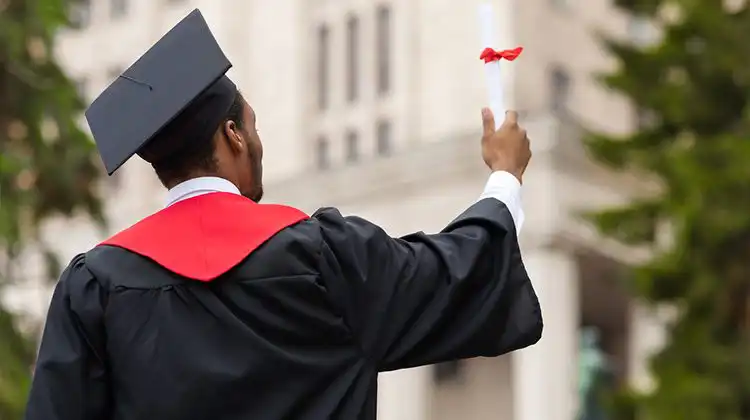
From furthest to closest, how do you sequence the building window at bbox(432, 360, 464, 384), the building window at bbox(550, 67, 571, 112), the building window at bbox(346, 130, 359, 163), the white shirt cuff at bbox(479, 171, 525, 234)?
the building window at bbox(432, 360, 464, 384)
the building window at bbox(346, 130, 359, 163)
the building window at bbox(550, 67, 571, 112)
the white shirt cuff at bbox(479, 171, 525, 234)

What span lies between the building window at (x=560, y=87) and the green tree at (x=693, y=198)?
1187cm

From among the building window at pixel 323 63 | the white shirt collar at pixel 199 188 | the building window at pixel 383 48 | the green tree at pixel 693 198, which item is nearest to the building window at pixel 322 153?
the building window at pixel 323 63

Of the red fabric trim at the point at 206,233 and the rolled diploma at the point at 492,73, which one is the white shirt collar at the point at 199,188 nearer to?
the red fabric trim at the point at 206,233

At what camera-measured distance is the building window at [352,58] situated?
3234cm

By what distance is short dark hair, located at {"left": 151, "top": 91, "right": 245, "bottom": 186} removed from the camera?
3203mm

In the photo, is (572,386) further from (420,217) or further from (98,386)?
(98,386)

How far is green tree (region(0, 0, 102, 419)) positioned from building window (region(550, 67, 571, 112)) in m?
15.9

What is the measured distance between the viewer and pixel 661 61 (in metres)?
17.8

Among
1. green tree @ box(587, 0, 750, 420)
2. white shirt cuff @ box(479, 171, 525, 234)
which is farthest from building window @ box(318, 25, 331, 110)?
white shirt cuff @ box(479, 171, 525, 234)

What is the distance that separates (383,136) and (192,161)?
2836 centimetres

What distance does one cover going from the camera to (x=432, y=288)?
3219mm

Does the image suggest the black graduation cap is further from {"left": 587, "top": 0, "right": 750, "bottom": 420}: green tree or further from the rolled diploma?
{"left": 587, "top": 0, "right": 750, "bottom": 420}: green tree

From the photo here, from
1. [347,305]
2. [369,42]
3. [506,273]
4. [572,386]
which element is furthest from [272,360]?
[369,42]

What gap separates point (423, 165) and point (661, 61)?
11.7 meters
